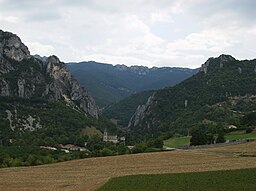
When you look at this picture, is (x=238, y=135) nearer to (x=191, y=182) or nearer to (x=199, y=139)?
(x=199, y=139)

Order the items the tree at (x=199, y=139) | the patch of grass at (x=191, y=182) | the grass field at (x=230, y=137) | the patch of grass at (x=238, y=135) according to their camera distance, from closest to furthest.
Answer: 1. the patch of grass at (x=191, y=182)
2. the tree at (x=199, y=139)
3. the patch of grass at (x=238, y=135)
4. the grass field at (x=230, y=137)

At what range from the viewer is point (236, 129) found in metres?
151

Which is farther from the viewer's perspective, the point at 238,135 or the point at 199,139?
the point at 238,135

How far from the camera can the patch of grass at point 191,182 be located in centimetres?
4406

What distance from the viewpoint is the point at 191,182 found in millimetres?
48156

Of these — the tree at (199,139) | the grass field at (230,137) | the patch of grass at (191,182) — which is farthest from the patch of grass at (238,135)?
the patch of grass at (191,182)

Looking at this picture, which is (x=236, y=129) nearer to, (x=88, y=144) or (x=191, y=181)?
(x=88, y=144)

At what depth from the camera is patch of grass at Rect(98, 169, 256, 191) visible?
44.1 meters

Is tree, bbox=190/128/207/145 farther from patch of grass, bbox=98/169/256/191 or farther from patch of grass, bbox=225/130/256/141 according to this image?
patch of grass, bbox=98/169/256/191

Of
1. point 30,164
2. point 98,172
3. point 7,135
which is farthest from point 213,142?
point 7,135

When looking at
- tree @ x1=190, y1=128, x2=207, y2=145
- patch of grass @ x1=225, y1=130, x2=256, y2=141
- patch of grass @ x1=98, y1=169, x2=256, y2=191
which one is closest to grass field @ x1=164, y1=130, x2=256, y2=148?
patch of grass @ x1=225, y1=130, x2=256, y2=141

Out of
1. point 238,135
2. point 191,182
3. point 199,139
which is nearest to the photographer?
point 191,182

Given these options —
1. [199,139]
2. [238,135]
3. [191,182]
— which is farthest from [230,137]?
[191,182]

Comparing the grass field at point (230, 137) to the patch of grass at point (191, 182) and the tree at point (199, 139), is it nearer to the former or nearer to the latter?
the tree at point (199, 139)
